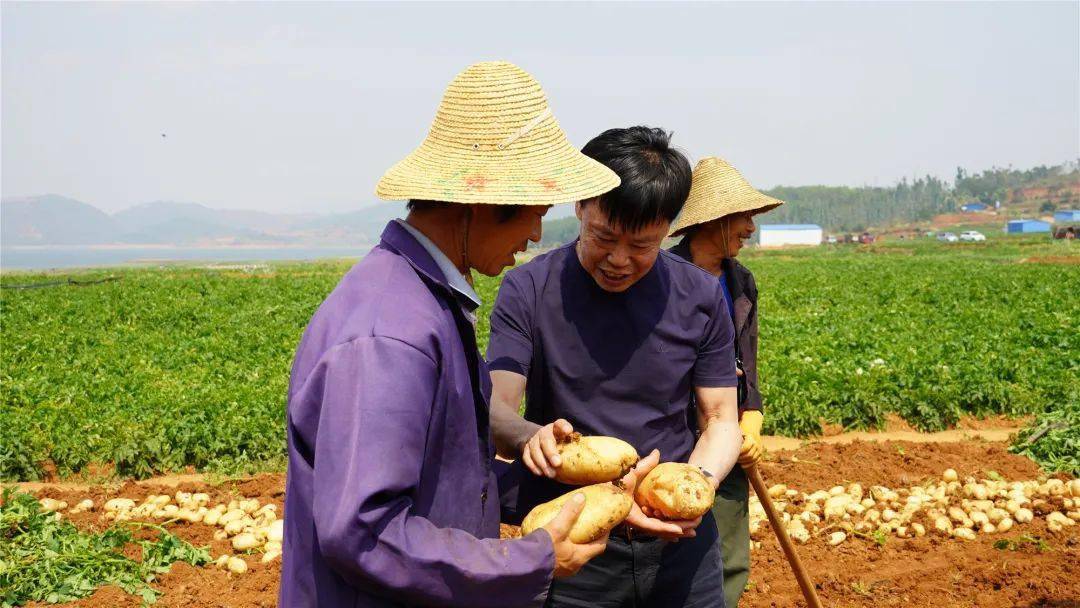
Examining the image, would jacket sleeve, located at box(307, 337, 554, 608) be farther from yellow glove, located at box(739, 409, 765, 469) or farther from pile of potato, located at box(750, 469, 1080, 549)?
pile of potato, located at box(750, 469, 1080, 549)

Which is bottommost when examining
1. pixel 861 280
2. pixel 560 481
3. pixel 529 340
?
pixel 861 280

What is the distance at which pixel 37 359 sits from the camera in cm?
1283

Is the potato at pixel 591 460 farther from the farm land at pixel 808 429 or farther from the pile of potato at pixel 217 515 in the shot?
the pile of potato at pixel 217 515

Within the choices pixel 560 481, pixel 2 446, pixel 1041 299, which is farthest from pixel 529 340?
pixel 1041 299

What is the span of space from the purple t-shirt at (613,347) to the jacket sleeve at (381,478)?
0.95m

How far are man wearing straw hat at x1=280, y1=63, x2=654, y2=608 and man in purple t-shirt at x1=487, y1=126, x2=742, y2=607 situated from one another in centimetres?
44

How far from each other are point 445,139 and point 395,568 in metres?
0.91

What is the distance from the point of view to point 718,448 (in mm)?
2604

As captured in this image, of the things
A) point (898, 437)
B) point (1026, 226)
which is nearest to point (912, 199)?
point (1026, 226)

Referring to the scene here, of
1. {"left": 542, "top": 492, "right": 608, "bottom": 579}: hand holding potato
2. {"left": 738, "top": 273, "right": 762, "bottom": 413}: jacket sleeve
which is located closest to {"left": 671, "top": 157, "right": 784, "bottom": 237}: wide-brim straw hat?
{"left": 738, "top": 273, "right": 762, "bottom": 413}: jacket sleeve

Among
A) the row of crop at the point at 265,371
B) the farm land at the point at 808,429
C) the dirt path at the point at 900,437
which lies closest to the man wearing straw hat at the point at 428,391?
the farm land at the point at 808,429

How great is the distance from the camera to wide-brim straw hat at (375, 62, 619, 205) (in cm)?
182

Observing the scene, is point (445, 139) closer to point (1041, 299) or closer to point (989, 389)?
point (989, 389)

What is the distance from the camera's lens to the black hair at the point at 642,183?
2.46 meters
